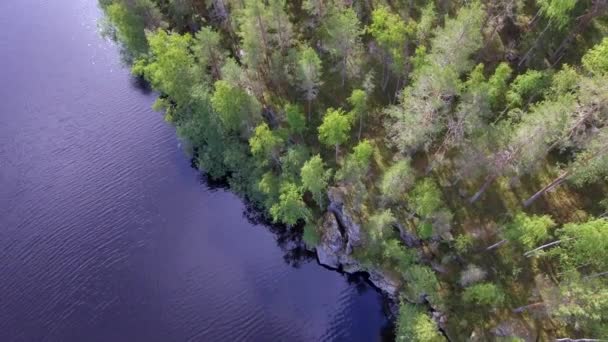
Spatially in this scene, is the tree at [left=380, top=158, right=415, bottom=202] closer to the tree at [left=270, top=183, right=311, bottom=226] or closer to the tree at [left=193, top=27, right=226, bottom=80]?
the tree at [left=270, top=183, right=311, bottom=226]

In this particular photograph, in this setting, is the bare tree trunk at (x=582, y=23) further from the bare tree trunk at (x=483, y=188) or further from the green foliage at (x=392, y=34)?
the green foliage at (x=392, y=34)

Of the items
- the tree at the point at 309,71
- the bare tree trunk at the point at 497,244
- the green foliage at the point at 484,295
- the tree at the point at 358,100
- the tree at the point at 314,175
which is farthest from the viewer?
the tree at the point at 309,71

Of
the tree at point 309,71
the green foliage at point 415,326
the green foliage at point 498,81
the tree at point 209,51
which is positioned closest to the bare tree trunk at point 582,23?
the green foliage at point 498,81

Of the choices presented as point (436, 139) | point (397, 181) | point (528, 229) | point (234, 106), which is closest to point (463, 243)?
point (528, 229)

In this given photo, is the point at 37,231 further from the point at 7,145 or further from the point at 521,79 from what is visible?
the point at 521,79

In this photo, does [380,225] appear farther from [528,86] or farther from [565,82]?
[565,82]

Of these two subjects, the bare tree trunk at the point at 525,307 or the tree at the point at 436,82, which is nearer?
the bare tree trunk at the point at 525,307

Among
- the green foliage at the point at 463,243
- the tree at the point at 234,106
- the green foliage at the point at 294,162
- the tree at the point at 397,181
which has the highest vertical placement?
the tree at the point at 234,106
